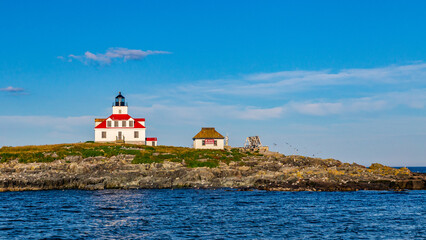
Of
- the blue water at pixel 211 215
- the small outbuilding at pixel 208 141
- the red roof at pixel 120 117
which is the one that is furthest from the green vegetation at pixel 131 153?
the blue water at pixel 211 215

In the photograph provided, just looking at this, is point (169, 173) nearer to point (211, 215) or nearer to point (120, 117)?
point (211, 215)

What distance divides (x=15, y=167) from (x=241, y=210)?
42.8 meters

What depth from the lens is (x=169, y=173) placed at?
64562 mm

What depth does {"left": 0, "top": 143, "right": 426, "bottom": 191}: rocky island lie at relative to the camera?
60219 mm

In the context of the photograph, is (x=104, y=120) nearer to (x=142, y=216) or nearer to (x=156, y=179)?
(x=156, y=179)

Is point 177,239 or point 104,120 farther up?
point 104,120

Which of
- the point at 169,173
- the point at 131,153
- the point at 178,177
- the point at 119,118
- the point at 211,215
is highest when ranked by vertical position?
the point at 119,118

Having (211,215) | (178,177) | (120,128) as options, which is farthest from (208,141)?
(211,215)

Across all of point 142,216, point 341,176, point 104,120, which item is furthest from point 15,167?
point 341,176

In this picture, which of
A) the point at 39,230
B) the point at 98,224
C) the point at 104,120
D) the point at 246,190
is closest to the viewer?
the point at 39,230

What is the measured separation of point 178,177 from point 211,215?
84.0ft

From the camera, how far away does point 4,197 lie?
166 ft

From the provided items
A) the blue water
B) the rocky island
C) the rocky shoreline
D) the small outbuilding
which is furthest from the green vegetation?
the blue water

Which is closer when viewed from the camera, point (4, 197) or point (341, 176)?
point (4, 197)
